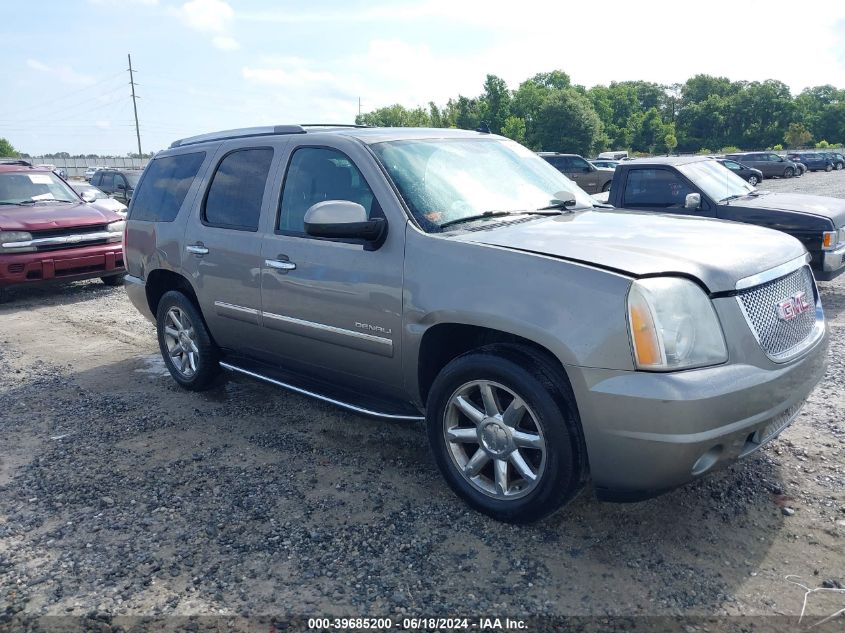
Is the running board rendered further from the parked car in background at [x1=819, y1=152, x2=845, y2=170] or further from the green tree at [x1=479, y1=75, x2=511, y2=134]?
the green tree at [x1=479, y1=75, x2=511, y2=134]

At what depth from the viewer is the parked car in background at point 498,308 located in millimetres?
2852

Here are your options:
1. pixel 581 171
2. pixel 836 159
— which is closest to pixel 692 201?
pixel 581 171

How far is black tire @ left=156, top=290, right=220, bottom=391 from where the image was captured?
17.2 feet

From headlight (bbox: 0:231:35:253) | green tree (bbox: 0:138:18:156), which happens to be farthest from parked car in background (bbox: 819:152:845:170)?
green tree (bbox: 0:138:18:156)

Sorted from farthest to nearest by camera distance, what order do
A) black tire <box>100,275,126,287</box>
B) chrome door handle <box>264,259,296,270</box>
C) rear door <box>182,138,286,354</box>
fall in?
black tire <box>100,275,126,287</box> → rear door <box>182,138,286,354</box> → chrome door handle <box>264,259,296,270</box>

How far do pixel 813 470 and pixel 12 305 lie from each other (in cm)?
965

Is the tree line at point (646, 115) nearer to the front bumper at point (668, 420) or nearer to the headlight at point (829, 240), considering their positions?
the headlight at point (829, 240)

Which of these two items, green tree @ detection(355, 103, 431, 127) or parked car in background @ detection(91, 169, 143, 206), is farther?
green tree @ detection(355, 103, 431, 127)

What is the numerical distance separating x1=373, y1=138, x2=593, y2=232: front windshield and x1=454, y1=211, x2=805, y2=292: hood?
24cm

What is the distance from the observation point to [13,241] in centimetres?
918

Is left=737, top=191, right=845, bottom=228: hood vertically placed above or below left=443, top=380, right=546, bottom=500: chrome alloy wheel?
above

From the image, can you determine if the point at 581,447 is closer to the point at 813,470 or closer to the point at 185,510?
the point at 813,470

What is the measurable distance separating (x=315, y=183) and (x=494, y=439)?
1967 mm

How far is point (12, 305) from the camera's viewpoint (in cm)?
952
